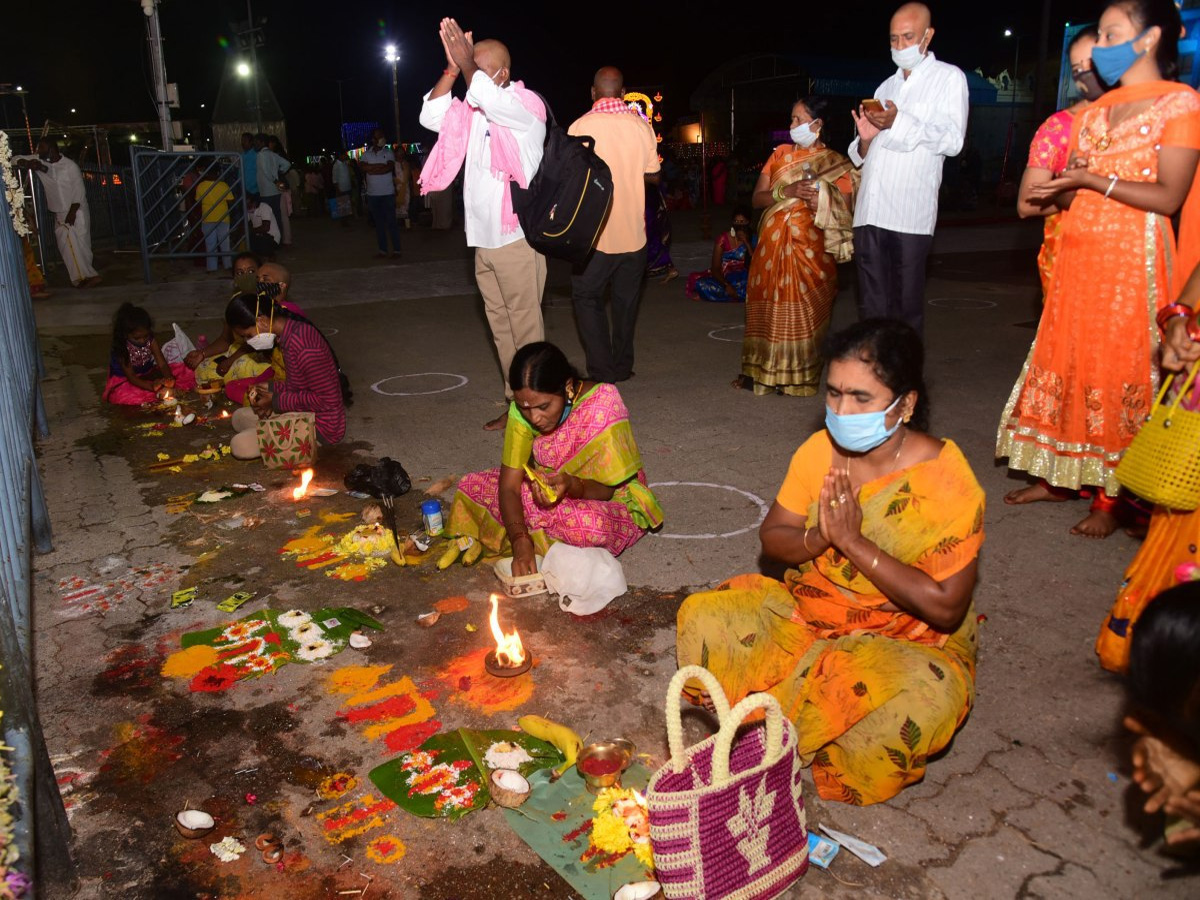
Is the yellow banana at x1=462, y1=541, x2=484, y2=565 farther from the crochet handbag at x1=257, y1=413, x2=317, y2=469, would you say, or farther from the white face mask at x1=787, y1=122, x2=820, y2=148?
the white face mask at x1=787, y1=122, x2=820, y2=148

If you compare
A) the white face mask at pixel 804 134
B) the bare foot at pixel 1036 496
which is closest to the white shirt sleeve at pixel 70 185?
the white face mask at pixel 804 134

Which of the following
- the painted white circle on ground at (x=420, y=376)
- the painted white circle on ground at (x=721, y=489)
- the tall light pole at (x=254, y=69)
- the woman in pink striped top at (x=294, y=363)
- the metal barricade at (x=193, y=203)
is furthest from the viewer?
the tall light pole at (x=254, y=69)

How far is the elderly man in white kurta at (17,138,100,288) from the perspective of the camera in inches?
523

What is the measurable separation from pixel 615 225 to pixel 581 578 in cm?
361

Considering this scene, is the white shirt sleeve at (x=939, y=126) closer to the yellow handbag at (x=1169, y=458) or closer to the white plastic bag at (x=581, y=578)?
the yellow handbag at (x=1169, y=458)

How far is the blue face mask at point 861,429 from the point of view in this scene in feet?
8.76

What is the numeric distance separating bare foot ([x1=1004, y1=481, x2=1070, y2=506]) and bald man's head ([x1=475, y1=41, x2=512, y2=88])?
3831 mm

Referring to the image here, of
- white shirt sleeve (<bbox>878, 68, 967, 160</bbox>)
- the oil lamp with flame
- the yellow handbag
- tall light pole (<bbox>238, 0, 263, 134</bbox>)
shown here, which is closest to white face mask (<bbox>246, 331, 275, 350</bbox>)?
the oil lamp with flame

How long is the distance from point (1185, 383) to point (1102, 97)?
5.76ft

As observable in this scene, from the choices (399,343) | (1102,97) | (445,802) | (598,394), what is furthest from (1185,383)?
(399,343)

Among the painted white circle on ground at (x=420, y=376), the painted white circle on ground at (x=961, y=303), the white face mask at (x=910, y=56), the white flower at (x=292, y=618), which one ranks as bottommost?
the white flower at (x=292, y=618)

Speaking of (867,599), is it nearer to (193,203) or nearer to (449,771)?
(449,771)

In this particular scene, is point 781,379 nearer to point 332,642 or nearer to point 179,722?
point 332,642

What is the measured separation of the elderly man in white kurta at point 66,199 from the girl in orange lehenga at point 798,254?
11364mm
